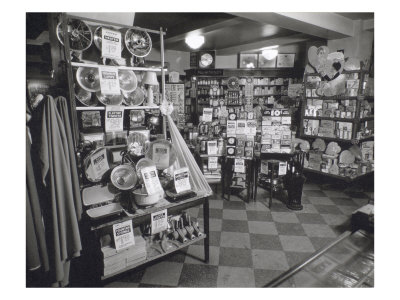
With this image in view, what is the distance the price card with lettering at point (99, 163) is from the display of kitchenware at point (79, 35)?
91cm

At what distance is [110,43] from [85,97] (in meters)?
0.53

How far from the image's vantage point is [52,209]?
67.2 inches

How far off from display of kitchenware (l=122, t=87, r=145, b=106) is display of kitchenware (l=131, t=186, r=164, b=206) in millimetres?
896

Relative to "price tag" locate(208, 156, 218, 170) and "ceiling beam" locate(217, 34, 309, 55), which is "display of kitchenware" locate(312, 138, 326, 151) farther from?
"ceiling beam" locate(217, 34, 309, 55)

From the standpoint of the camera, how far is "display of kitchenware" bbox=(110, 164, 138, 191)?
218cm

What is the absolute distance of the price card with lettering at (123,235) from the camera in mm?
2075

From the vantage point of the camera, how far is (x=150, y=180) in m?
2.15

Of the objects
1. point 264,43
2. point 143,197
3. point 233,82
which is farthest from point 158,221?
point 264,43

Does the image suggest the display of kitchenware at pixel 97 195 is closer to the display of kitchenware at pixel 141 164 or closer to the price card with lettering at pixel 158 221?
the display of kitchenware at pixel 141 164

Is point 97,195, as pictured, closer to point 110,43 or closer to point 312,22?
point 110,43

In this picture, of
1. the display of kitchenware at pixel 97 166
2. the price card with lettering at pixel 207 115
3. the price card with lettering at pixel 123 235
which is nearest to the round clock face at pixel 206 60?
the price card with lettering at pixel 207 115
